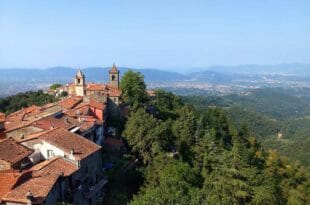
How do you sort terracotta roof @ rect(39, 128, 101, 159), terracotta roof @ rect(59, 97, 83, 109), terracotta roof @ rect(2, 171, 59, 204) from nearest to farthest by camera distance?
terracotta roof @ rect(2, 171, 59, 204) → terracotta roof @ rect(39, 128, 101, 159) → terracotta roof @ rect(59, 97, 83, 109)

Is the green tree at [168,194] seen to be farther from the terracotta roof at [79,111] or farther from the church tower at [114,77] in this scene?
the church tower at [114,77]

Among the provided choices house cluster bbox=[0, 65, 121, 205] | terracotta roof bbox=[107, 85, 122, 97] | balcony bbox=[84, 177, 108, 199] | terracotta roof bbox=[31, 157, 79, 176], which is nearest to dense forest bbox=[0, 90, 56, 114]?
terracotta roof bbox=[107, 85, 122, 97]

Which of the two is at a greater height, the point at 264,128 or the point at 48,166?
the point at 48,166

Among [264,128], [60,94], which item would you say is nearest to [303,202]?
[60,94]

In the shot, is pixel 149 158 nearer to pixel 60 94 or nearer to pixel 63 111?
pixel 63 111

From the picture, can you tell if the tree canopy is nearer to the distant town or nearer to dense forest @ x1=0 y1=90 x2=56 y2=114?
Answer: the distant town

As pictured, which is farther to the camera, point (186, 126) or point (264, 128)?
point (264, 128)
